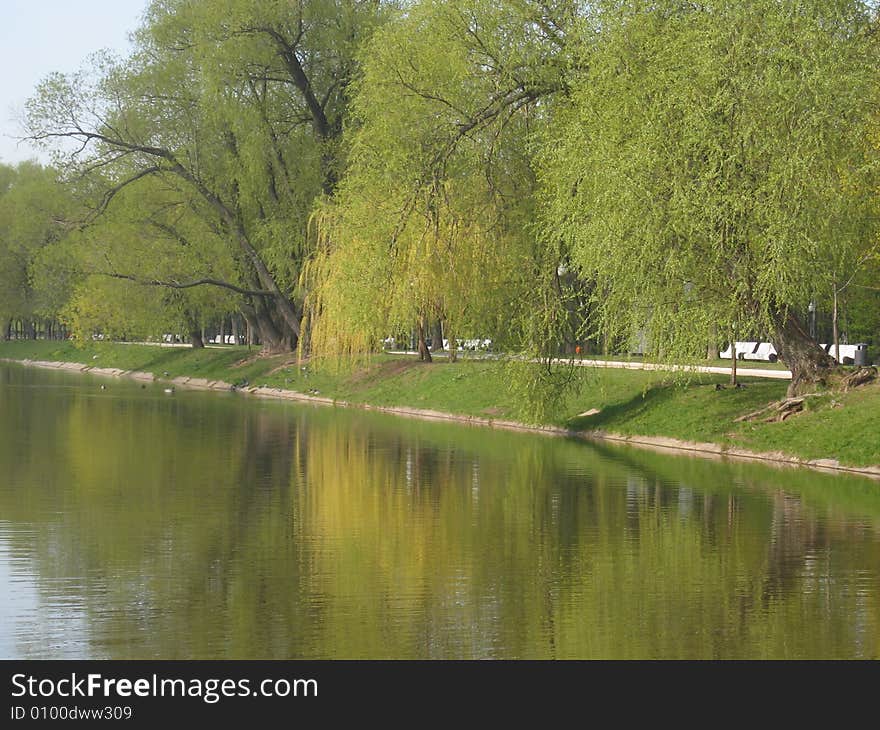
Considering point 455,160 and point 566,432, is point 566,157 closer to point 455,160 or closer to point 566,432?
point 455,160

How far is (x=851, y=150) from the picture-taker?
27.1m

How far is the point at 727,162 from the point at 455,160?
33.0 feet

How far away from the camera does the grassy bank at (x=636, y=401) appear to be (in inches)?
1113

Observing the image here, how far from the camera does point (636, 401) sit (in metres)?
36.0

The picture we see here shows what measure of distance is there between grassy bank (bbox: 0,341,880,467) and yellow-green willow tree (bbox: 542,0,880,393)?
2557mm

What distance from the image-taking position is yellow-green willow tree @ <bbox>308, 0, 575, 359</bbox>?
34.0 meters

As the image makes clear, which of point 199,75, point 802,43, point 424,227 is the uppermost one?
point 199,75

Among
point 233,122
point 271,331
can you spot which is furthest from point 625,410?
point 271,331
